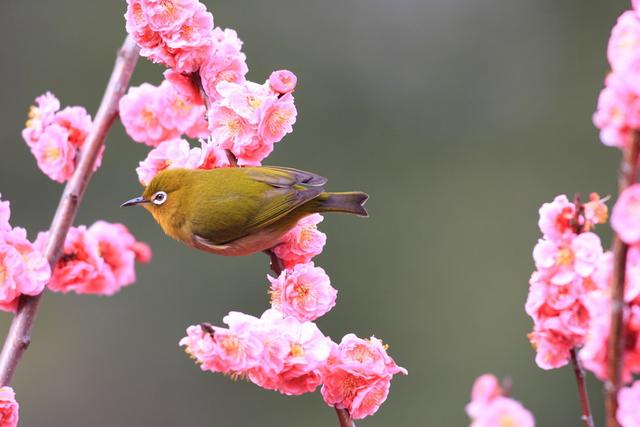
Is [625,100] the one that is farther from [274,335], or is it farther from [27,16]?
[27,16]

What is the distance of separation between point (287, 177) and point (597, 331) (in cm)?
149

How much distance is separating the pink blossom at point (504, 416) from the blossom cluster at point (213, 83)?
3.58 ft

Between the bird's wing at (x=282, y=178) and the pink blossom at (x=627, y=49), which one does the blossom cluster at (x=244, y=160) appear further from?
the pink blossom at (x=627, y=49)

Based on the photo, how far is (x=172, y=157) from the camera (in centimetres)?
242

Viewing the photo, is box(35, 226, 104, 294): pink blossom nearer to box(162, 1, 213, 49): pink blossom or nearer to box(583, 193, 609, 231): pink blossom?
box(162, 1, 213, 49): pink blossom

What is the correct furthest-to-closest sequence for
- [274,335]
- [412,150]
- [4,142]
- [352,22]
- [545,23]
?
[545,23]
[352,22]
[412,150]
[4,142]
[274,335]

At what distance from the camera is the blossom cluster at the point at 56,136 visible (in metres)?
2.56

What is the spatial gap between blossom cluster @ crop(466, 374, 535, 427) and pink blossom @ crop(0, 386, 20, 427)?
1.07m

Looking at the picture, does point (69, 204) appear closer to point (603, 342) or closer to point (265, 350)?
point (265, 350)

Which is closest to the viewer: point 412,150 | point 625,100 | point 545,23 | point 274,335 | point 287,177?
point 625,100

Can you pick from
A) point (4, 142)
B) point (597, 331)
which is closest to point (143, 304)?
point (4, 142)

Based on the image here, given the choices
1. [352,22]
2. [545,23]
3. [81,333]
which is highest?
[545,23]

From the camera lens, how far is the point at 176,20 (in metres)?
2.18

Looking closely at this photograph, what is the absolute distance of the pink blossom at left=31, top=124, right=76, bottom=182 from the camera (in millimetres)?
2551
